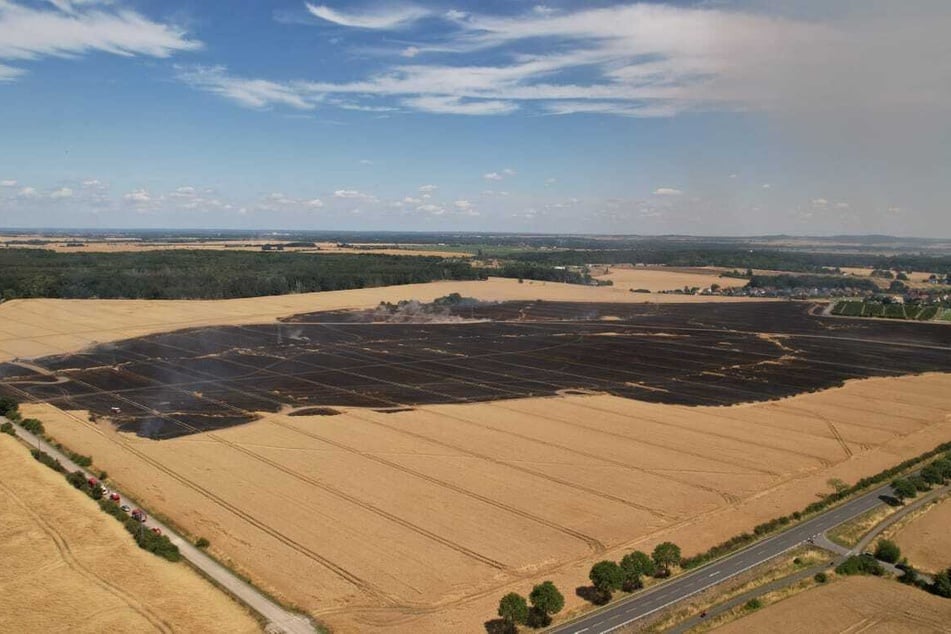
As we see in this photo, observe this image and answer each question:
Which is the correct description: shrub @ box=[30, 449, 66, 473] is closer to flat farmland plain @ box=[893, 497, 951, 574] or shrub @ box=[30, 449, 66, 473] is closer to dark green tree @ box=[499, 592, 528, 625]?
dark green tree @ box=[499, 592, 528, 625]

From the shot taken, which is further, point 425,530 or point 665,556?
point 425,530

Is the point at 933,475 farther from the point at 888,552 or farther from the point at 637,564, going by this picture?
the point at 637,564

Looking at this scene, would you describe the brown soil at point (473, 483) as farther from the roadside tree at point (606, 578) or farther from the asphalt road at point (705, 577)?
the asphalt road at point (705, 577)

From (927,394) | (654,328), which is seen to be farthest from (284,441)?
(654,328)

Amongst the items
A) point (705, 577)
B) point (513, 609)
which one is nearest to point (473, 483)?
point (705, 577)

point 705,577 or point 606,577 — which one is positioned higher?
point 606,577

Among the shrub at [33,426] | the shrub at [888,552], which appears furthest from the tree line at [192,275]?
the shrub at [888,552]

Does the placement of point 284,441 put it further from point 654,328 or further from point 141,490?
point 654,328

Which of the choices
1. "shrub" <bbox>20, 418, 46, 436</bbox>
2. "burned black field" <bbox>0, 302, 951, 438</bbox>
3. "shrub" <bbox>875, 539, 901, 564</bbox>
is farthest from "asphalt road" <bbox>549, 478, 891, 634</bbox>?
"shrub" <bbox>20, 418, 46, 436</bbox>
